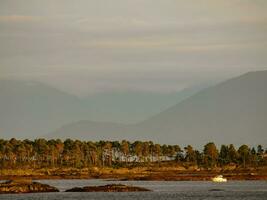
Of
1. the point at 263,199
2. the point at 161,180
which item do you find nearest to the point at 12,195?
the point at 263,199

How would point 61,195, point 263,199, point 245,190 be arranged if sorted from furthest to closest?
point 245,190
point 61,195
point 263,199

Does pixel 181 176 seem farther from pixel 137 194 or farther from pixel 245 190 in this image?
pixel 137 194

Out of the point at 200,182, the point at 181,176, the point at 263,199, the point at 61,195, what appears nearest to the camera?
the point at 263,199

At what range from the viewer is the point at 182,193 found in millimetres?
140625

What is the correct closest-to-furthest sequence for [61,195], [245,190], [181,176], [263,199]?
1. [263,199]
2. [61,195]
3. [245,190]
4. [181,176]

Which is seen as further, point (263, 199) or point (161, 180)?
point (161, 180)

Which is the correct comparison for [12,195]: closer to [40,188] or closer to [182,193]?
[40,188]

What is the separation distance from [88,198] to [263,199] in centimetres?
2655

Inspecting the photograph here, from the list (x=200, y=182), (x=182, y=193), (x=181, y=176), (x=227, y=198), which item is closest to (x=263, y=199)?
(x=227, y=198)

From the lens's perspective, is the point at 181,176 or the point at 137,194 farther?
the point at 181,176

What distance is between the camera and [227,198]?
125250 millimetres

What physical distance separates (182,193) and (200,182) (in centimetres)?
4353

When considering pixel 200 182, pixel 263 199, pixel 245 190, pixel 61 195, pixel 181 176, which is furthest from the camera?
pixel 181 176

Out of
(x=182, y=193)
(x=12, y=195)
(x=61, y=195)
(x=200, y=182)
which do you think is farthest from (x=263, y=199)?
(x=200, y=182)
